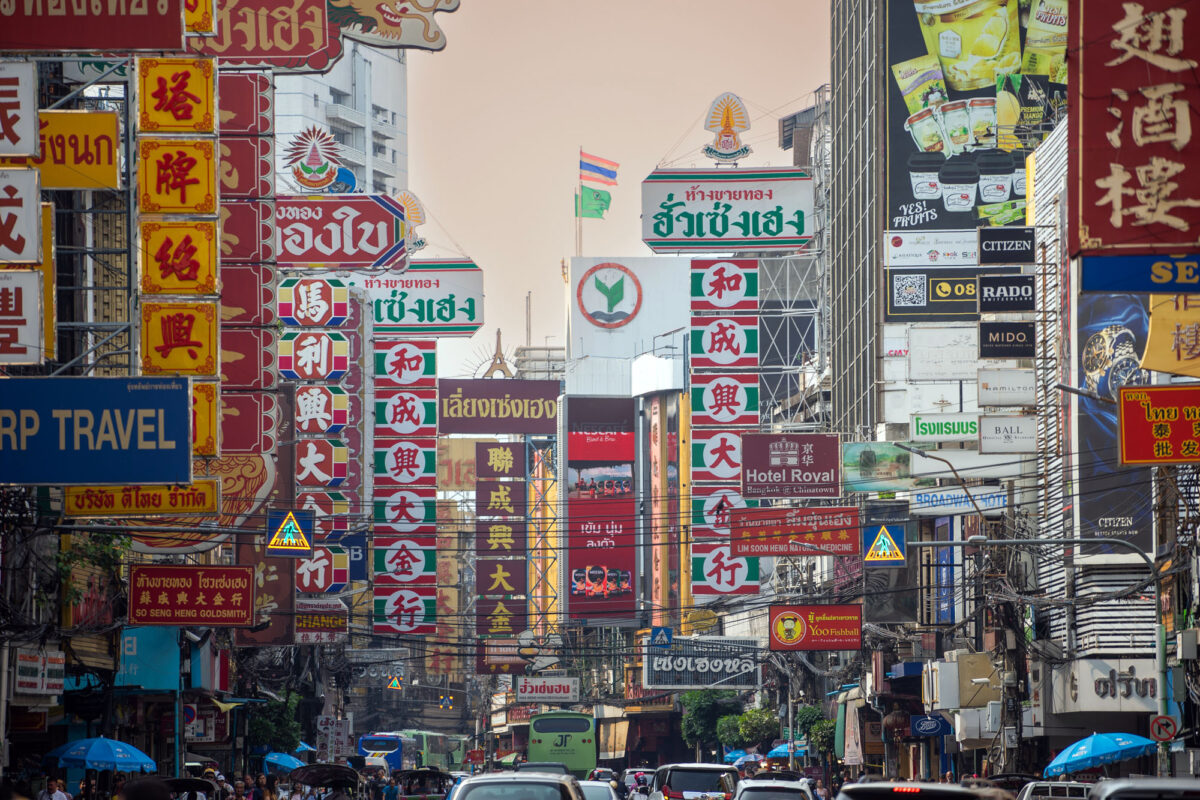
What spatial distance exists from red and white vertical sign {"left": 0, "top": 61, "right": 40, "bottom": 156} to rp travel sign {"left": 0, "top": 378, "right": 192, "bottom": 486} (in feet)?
9.82

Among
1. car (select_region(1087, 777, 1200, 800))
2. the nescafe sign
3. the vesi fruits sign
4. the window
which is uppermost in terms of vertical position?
the nescafe sign

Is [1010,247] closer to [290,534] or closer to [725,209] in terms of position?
[725,209]

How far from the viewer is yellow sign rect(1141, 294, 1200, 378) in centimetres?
2581

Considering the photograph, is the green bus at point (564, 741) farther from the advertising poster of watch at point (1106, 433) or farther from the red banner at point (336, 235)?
the advertising poster of watch at point (1106, 433)

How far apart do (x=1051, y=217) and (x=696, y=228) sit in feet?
54.3

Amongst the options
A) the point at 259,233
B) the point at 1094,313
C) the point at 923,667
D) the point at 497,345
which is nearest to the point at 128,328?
the point at 259,233

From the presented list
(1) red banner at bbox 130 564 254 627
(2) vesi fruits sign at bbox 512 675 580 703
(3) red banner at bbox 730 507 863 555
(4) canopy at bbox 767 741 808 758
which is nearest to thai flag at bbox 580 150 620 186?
(2) vesi fruits sign at bbox 512 675 580 703

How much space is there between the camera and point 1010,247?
42.5 m

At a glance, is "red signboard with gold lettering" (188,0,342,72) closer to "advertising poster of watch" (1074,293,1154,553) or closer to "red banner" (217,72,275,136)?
"red banner" (217,72,275,136)

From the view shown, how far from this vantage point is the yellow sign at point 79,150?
26.1m

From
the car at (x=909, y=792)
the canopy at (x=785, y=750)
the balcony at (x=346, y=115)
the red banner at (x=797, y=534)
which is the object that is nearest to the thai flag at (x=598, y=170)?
the balcony at (x=346, y=115)

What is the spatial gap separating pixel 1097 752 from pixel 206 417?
14876 mm

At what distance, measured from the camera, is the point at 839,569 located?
64.8 m

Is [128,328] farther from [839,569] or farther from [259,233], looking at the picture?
[839,569]
